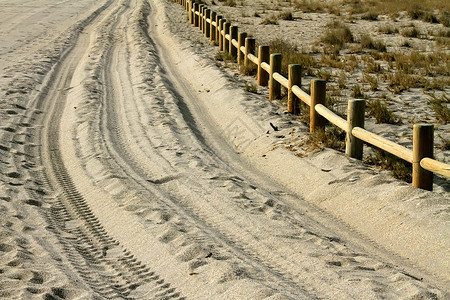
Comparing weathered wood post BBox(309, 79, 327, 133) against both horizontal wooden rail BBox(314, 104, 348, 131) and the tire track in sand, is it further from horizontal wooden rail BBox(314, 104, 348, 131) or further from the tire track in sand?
the tire track in sand

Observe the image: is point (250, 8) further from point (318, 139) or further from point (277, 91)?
point (318, 139)

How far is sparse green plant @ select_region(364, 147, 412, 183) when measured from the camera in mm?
7836

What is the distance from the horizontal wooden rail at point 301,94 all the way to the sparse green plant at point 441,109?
2.19 metres

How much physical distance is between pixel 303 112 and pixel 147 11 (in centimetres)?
2365

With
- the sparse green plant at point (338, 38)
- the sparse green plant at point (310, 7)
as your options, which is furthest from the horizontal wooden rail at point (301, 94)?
the sparse green plant at point (310, 7)

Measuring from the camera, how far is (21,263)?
225 inches

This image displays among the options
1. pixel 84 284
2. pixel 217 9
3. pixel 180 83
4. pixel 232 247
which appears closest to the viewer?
pixel 84 284

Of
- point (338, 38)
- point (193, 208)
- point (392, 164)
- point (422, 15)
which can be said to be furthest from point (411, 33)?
point (193, 208)

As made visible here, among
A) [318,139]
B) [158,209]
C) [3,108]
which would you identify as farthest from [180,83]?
[158,209]

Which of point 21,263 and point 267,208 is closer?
point 21,263

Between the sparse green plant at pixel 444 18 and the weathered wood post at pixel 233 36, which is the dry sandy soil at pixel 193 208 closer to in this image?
the weathered wood post at pixel 233 36

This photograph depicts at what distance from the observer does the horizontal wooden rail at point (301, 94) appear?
10.1 meters

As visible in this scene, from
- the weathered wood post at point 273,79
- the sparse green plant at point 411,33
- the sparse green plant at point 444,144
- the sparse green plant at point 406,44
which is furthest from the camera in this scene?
the sparse green plant at point 411,33

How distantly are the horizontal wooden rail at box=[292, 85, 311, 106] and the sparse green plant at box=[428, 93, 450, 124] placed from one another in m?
2.19
